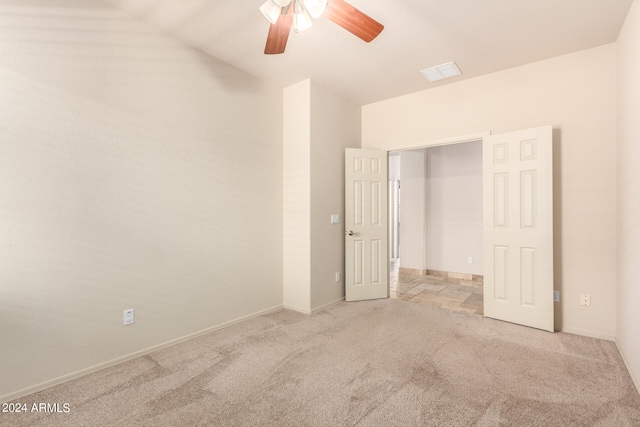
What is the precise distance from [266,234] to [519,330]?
9.20ft

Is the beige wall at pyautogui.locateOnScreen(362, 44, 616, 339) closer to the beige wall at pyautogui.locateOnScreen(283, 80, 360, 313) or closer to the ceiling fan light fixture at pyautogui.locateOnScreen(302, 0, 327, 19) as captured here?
the beige wall at pyautogui.locateOnScreen(283, 80, 360, 313)

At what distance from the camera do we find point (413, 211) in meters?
5.78

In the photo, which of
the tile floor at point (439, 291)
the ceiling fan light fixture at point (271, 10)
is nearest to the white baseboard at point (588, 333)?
the tile floor at point (439, 291)

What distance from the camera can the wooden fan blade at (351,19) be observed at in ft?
5.50

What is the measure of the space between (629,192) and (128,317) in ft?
13.0

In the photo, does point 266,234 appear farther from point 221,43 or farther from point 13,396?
point 13,396

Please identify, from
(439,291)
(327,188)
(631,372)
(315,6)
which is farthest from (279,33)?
(439,291)

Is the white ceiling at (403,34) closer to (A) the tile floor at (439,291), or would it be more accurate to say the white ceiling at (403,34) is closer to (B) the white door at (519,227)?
(B) the white door at (519,227)

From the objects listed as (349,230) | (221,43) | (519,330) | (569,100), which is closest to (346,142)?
(349,230)

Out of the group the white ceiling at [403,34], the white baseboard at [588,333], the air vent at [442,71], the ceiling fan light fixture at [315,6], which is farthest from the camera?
the air vent at [442,71]

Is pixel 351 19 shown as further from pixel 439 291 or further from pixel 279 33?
pixel 439 291

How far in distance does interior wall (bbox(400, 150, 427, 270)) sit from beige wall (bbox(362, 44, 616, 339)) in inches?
89.9

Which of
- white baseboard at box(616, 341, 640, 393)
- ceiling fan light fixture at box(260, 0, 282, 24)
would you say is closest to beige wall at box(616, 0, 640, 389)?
white baseboard at box(616, 341, 640, 393)

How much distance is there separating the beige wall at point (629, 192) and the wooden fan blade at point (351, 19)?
186cm
